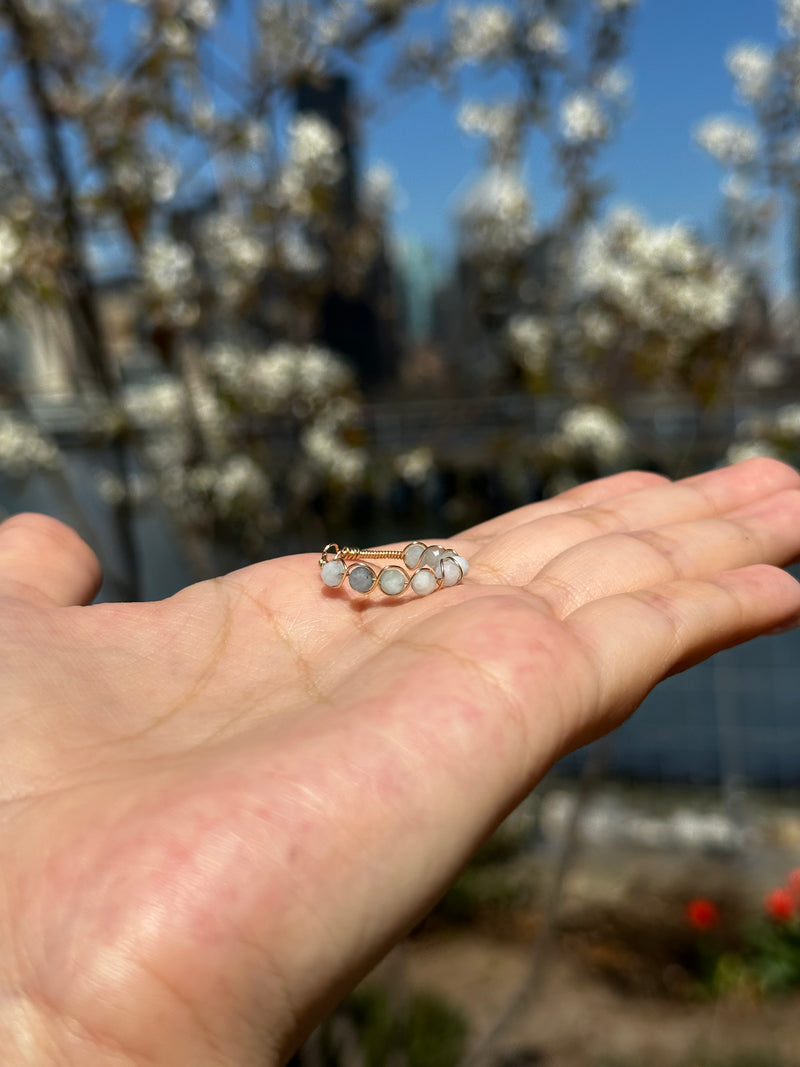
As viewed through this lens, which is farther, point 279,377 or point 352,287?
point 352,287

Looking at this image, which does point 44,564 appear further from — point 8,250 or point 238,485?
point 238,485

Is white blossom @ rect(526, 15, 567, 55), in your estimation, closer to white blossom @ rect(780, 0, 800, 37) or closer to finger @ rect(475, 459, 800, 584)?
white blossom @ rect(780, 0, 800, 37)

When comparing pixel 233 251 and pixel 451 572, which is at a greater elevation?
pixel 233 251

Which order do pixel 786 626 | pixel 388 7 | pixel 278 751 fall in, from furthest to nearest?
1. pixel 388 7
2. pixel 786 626
3. pixel 278 751

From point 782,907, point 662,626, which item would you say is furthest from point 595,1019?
point 662,626

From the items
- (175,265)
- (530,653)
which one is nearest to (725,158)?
(175,265)

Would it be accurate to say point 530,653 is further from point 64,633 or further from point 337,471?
point 337,471

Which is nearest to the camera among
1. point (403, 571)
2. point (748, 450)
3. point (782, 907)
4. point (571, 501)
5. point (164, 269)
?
point (403, 571)

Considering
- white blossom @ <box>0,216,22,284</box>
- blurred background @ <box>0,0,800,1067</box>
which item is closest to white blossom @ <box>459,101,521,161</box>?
blurred background @ <box>0,0,800,1067</box>
